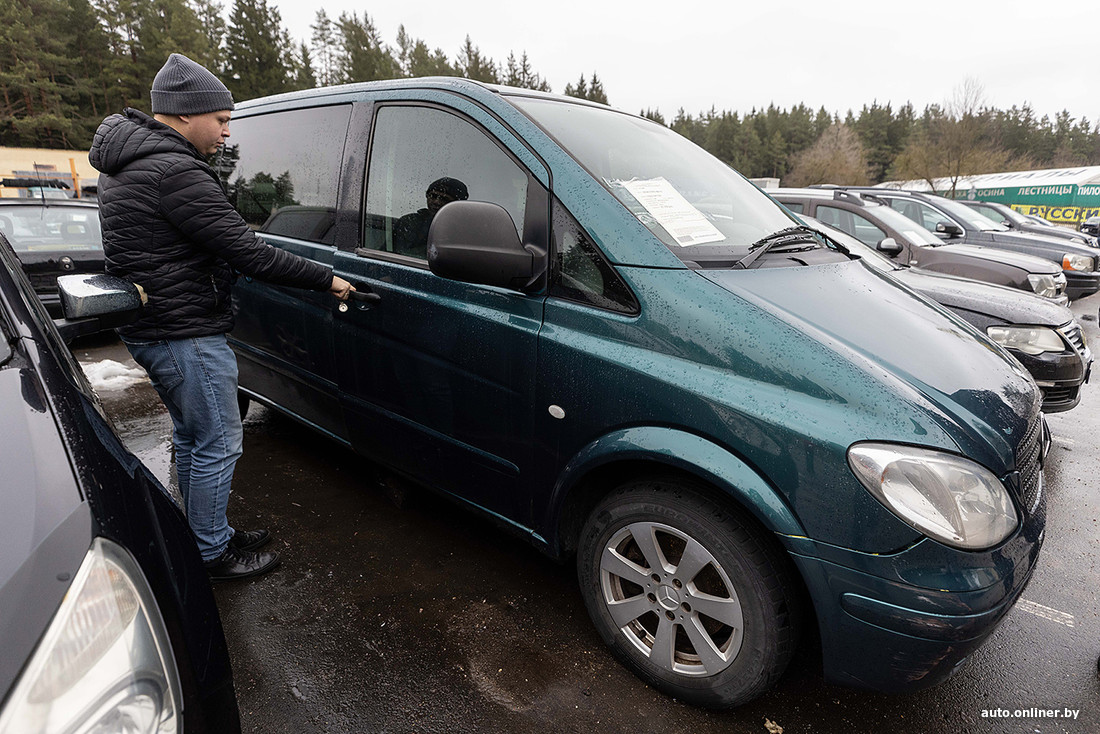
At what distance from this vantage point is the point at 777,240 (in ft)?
7.03

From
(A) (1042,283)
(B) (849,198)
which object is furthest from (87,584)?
(A) (1042,283)

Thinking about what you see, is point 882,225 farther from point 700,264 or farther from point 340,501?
point 340,501

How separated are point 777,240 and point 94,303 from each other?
2.21 meters

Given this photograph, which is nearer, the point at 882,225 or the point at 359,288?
the point at 359,288

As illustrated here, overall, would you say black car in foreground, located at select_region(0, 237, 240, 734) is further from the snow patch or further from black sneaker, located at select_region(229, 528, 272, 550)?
the snow patch

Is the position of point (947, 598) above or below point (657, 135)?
below

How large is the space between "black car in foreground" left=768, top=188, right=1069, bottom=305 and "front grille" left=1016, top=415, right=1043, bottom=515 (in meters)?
4.05

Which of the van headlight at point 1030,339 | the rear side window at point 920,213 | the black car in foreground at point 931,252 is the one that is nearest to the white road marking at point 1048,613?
the van headlight at point 1030,339

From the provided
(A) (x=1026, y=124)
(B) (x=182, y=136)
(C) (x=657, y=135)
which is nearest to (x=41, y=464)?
(B) (x=182, y=136)

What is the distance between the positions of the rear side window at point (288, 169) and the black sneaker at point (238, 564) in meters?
1.42

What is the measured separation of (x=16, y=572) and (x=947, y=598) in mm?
1809

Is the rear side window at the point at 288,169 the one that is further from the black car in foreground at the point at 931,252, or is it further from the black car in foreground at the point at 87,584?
the black car in foreground at the point at 931,252

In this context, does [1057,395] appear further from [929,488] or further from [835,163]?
[835,163]

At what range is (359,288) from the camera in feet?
8.10
